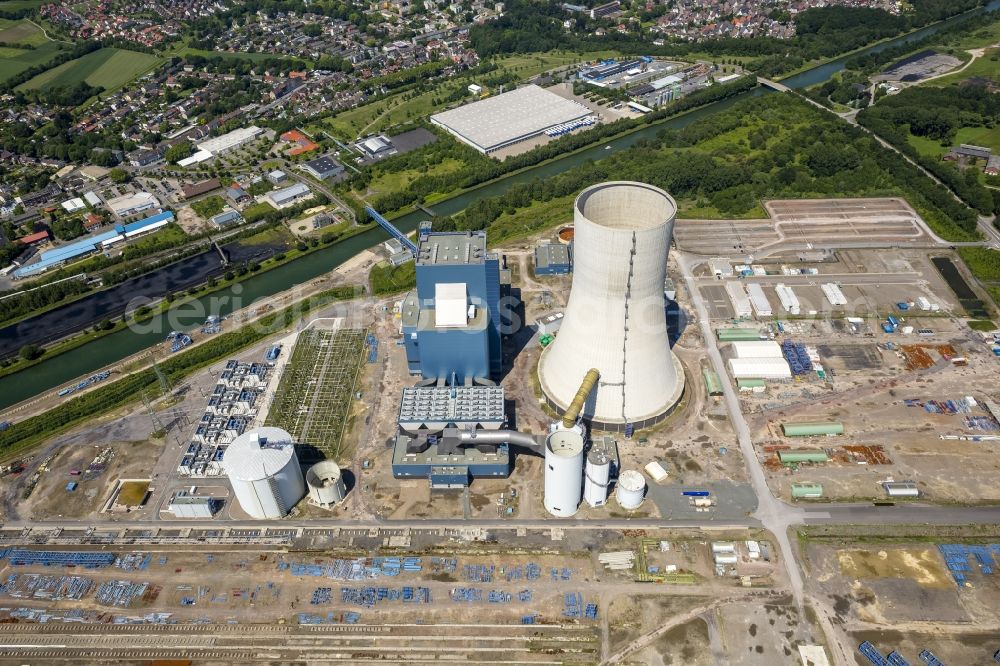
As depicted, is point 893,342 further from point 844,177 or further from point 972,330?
point 844,177

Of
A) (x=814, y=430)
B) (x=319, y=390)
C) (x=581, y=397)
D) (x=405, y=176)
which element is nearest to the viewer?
(x=581, y=397)

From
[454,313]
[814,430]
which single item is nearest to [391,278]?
[454,313]

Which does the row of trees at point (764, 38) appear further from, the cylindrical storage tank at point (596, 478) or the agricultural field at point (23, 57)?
the cylindrical storage tank at point (596, 478)

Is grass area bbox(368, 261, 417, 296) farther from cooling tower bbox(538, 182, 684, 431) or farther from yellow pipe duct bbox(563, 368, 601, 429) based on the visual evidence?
yellow pipe duct bbox(563, 368, 601, 429)

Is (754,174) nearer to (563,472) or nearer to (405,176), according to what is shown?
(405,176)

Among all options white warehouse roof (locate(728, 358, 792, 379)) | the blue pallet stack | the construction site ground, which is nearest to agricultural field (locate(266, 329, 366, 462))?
white warehouse roof (locate(728, 358, 792, 379))

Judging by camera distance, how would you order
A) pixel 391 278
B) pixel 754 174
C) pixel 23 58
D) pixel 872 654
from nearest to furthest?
pixel 872 654, pixel 391 278, pixel 754 174, pixel 23 58

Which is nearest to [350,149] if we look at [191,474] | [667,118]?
[667,118]

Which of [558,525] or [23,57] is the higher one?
[23,57]
